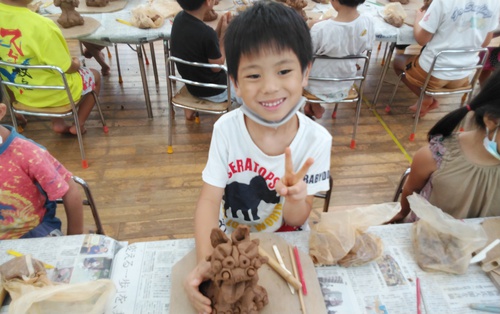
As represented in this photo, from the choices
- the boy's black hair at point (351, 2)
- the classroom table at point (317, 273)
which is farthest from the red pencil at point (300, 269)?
the boy's black hair at point (351, 2)

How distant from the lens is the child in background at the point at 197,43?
2.26 metres

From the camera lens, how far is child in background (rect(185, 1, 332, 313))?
2.87 feet

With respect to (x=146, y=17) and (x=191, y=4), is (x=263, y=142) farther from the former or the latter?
(x=146, y=17)

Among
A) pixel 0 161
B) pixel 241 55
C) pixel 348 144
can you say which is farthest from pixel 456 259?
pixel 348 144

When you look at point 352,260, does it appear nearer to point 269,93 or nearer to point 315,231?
point 315,231

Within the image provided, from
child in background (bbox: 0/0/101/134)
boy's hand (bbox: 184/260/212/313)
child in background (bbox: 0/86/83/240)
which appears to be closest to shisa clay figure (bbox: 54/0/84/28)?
child in background (bbox: 0/0/101/134)

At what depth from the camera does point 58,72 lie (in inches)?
83.6

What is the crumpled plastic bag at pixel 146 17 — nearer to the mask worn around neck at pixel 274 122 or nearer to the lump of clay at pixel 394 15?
the lump of clay at pixel 394 15

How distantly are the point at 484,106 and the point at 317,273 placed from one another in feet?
2.44

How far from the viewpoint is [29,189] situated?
3.94 feet

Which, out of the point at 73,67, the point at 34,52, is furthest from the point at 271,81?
the point at 73,67

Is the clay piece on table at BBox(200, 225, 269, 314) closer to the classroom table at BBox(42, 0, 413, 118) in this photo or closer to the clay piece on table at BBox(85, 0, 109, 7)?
the classroom table at BBox(42, 0, 413, 118)

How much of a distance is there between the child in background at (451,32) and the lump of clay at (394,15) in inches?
4.8

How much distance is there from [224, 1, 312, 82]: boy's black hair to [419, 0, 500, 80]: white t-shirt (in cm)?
193
